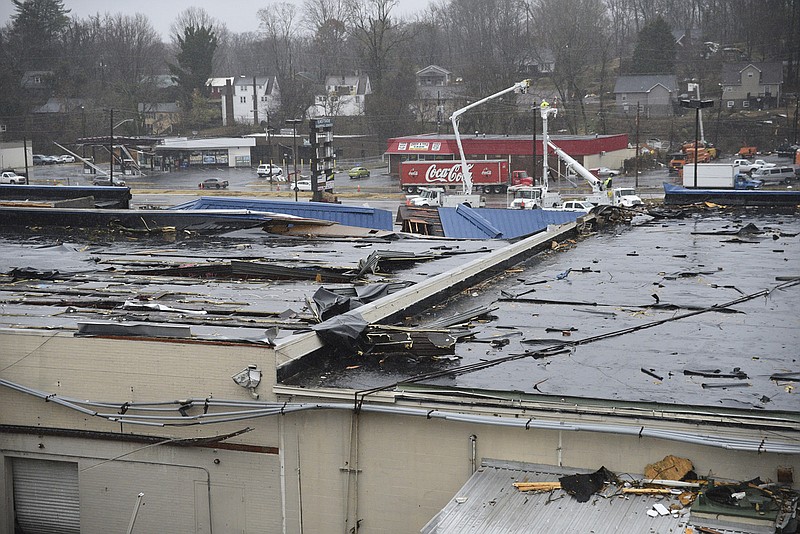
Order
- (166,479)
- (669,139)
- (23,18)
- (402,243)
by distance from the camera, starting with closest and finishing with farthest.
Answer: (166,479) < (402,243) < (23,18) < (669,139)

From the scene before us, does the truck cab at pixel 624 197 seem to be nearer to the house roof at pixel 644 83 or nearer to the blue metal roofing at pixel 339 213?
the blue metal roofing at pixel 339 213

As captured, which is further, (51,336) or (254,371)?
(51,336)

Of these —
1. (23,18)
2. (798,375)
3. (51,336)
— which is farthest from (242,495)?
(23,18)

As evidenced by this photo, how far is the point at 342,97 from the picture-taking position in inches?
3735

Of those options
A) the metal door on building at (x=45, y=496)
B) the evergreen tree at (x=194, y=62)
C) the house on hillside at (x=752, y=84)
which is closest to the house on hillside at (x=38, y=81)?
the evergreen tree at (x=194, y=62)

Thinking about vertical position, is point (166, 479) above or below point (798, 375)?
below

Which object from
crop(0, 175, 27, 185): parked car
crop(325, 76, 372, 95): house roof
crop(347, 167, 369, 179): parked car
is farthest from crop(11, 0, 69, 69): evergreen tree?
crop(325, 76, 372, 95): house roof

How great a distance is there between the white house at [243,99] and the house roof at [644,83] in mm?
34744

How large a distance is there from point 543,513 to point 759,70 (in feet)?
250

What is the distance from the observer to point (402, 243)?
22.4 meters

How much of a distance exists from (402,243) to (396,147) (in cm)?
4651

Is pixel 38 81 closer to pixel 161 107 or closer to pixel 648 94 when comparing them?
pixel 161 107

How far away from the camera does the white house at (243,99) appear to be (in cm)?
9719

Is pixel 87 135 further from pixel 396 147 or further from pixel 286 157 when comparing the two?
pixel 396 147
